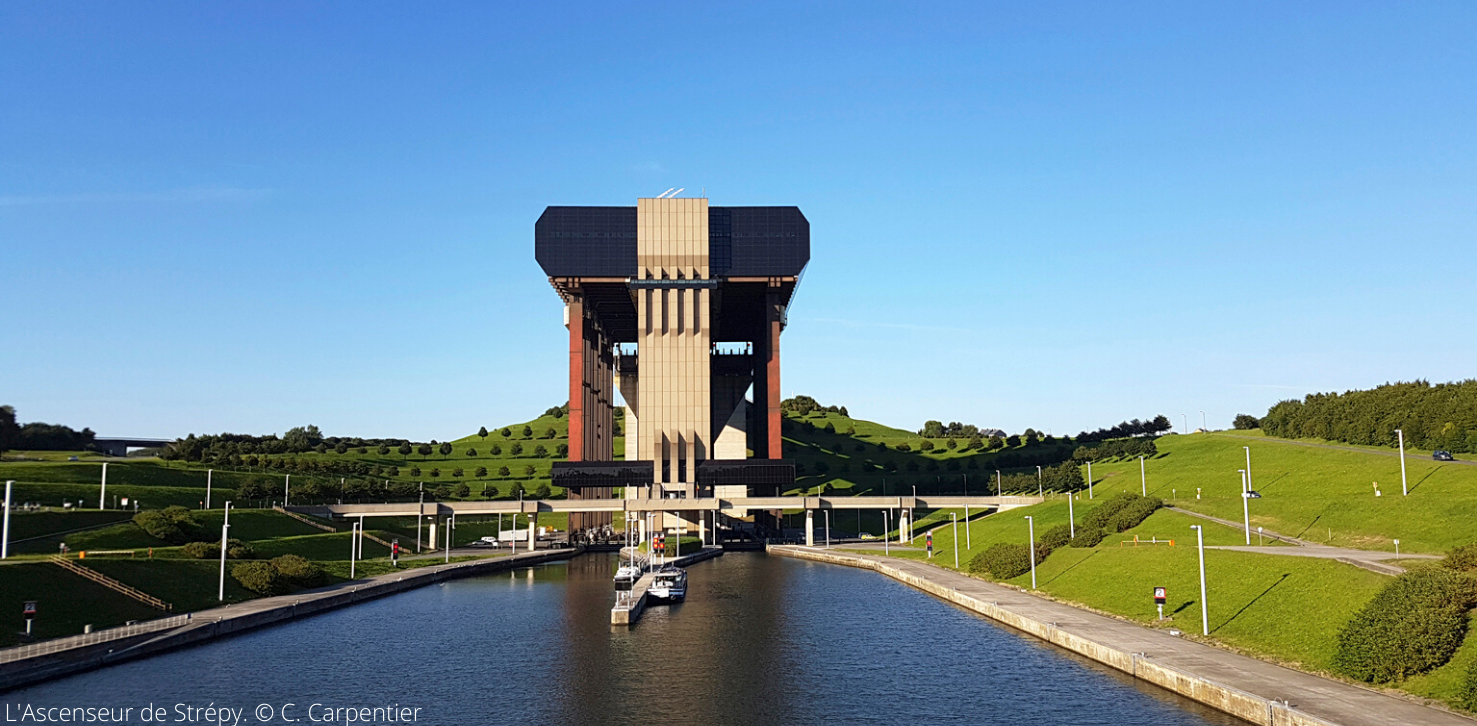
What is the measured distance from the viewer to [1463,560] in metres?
43.0

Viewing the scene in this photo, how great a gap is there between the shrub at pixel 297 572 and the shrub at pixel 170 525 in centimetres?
2204

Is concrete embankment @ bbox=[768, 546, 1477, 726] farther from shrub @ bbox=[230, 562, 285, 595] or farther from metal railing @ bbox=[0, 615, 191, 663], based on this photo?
shrub @ bbox=[230, 562, 285, 595]

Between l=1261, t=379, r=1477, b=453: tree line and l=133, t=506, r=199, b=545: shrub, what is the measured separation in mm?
153810

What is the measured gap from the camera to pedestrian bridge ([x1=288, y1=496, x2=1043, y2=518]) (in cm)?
14750

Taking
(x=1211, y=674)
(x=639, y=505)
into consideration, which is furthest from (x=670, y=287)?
(x=1211, y=674)

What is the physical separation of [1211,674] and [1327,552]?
36.6 metres

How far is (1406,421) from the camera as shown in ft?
465

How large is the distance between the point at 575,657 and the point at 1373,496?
269 feet

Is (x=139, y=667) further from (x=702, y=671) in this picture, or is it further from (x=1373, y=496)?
(x=1373, y=496)

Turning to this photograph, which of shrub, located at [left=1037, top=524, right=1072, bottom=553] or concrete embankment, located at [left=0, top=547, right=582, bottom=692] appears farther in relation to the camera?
shrub, located at [left=1037, top=524, right=1072, bottom=553]

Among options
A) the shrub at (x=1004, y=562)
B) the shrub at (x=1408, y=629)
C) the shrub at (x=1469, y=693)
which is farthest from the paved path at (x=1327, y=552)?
the shrub at (x=1004, y=562)

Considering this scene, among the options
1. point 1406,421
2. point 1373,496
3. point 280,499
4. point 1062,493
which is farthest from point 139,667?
point 1406,421

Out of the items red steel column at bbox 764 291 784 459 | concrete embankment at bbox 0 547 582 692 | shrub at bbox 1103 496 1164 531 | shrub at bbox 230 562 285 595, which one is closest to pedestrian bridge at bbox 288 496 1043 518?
red steel column at bbox 764 291 784 459

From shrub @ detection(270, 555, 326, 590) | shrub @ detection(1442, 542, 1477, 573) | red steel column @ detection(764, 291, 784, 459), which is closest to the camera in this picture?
shrub @ detection(1442, 542, 1477, 573)
